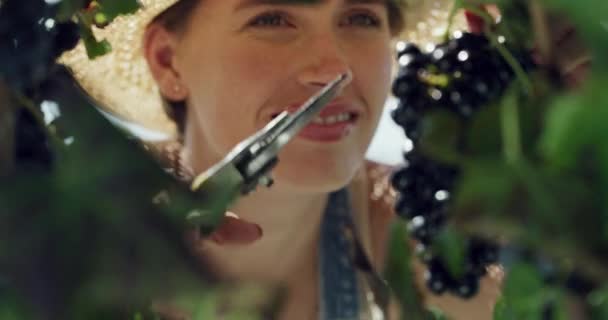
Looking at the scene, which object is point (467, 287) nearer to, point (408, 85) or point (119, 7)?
point (408, 85)

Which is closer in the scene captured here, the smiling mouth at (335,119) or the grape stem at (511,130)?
the grape stem at (511,130)

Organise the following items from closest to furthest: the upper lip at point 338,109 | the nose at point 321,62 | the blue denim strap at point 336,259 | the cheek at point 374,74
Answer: the nose at point 321,62 → the upper lip at point 338,109 → the cheek at point 374,74 → the blue denim strap at point 336,259

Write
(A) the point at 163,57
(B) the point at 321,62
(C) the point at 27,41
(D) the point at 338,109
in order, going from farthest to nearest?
(A) the point at 163,57
(D) the point at 338,109
(B) the point at 321,62
(C) the point at 27,41

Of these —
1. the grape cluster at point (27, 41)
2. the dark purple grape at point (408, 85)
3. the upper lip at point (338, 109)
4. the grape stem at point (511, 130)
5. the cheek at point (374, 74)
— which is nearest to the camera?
the grape stem at point (511, 130)

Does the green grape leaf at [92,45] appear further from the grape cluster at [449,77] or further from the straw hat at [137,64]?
the straw hat at [137,64]

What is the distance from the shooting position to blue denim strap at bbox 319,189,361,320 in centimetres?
106

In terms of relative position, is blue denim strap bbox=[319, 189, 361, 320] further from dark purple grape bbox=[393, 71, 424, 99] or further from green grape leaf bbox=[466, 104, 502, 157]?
green grape leaf bbox=[466, 104, 502, 157]

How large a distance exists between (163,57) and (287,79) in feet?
0.62

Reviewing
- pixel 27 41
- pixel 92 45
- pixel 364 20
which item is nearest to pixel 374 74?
pixel 364 20

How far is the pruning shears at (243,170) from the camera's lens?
0.81ft

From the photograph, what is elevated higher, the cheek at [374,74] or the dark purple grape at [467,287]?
the dark purple grape at [467,287]

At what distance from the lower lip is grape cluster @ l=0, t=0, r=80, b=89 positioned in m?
0.41

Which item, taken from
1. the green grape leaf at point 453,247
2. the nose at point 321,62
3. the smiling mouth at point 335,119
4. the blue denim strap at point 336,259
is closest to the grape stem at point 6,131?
the green grape leaf at point 453,247

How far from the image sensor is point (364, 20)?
0.81m
